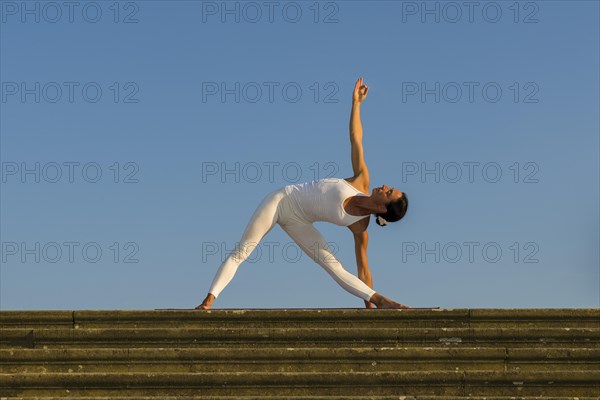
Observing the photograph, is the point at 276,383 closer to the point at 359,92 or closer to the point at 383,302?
the point at 383,302

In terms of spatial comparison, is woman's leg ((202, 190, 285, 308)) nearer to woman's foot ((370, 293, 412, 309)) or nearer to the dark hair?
the dark hair

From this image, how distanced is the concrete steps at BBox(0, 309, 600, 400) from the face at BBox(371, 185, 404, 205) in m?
1.40

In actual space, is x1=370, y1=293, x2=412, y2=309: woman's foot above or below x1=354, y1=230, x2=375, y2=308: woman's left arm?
below

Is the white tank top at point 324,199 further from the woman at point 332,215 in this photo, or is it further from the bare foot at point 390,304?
the bare foot at point 390,304

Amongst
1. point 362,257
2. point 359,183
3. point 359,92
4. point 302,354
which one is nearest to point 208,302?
point 362,257

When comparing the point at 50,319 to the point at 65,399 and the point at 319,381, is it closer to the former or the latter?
the point at 65,399

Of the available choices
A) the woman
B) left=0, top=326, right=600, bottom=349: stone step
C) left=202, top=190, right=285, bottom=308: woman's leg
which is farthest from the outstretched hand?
left=0, top=326, right=600, bottom=349: stone step

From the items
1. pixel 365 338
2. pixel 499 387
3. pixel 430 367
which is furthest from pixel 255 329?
pixel 499 387

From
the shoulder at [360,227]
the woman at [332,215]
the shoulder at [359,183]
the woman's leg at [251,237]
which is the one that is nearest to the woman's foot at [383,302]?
the woman at [332,215]

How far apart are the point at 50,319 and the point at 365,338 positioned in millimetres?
2682

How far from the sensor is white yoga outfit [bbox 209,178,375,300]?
8.89 meters

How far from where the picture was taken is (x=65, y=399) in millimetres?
6562

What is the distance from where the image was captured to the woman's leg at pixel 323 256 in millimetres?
8883

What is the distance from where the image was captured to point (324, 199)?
29.3ft
